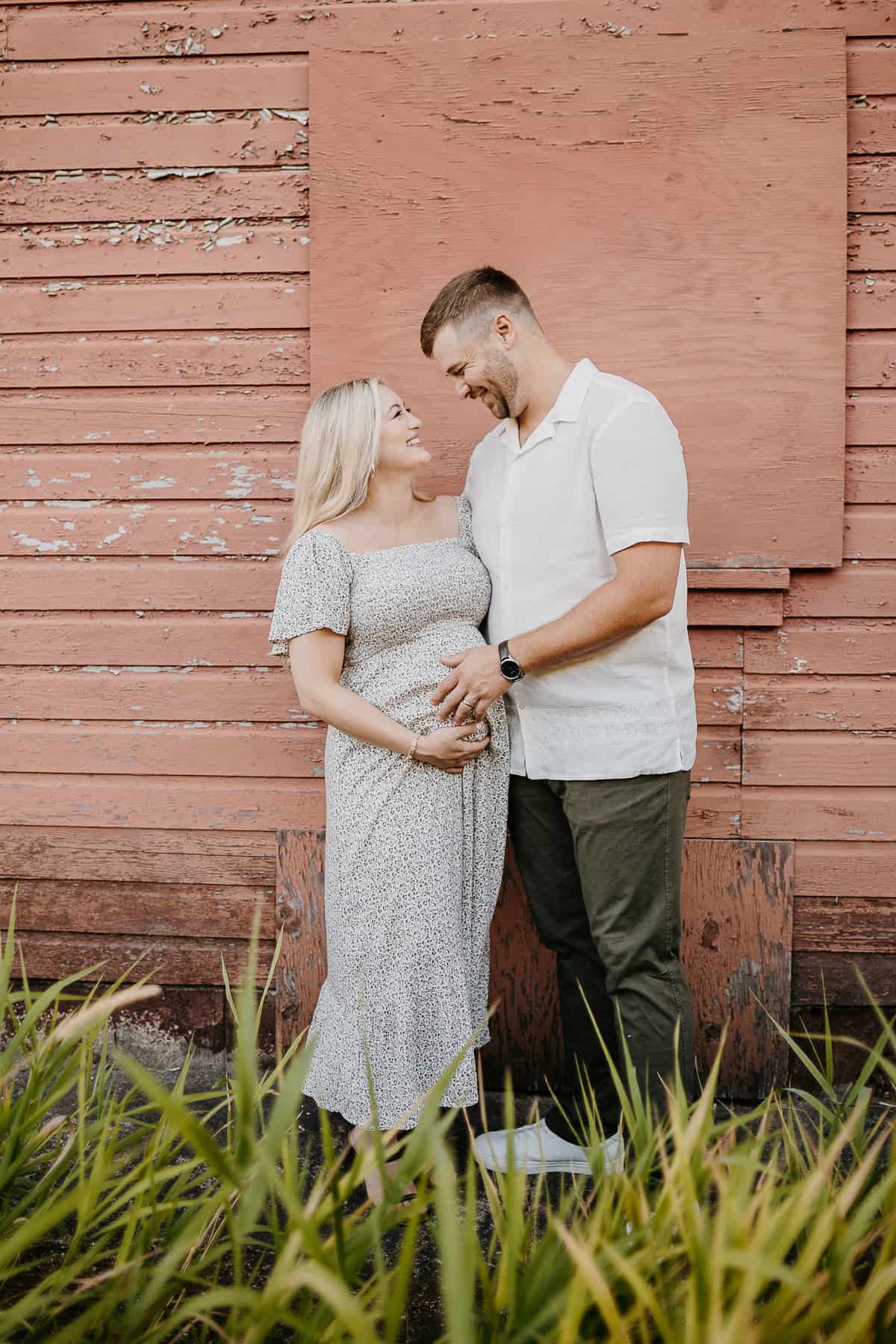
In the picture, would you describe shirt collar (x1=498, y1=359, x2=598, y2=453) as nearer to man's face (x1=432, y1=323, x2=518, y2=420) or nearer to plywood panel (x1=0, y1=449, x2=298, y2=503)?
man's face (x1=432, y1=323, x2=518, y2=420)

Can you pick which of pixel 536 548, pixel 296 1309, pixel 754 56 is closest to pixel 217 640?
pixel 536 548

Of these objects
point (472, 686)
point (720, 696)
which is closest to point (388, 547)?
point (472, 686)

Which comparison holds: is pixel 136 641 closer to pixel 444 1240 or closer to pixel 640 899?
pixel 640 899

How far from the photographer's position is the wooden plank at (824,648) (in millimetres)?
2734

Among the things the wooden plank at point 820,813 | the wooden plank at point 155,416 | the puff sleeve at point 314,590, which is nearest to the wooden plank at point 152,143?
the wooden plank at point 155,416

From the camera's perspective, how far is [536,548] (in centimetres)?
229

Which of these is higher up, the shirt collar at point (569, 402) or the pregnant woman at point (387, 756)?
the shirt collar at point (569, 402)

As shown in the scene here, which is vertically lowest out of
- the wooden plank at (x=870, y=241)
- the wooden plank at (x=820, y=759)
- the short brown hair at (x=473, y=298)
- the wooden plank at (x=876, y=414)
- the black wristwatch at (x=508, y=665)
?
the wooden plank at (x=820, y=759)

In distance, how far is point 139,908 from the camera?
3008 millimetres

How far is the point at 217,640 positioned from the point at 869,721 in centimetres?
180

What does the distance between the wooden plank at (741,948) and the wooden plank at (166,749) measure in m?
1.11

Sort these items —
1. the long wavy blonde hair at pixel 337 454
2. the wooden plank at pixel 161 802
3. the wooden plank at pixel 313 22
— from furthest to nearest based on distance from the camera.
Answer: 1. the wooden plank at pixel 161 802
2. the wooden plank at pixel 313 22
3. the long wavy blonde hair at pixel 337 454

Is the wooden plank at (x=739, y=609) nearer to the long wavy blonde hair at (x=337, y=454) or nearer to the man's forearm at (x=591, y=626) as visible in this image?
the man's forearm at (x=591, y=626)

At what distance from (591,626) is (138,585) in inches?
55.7
